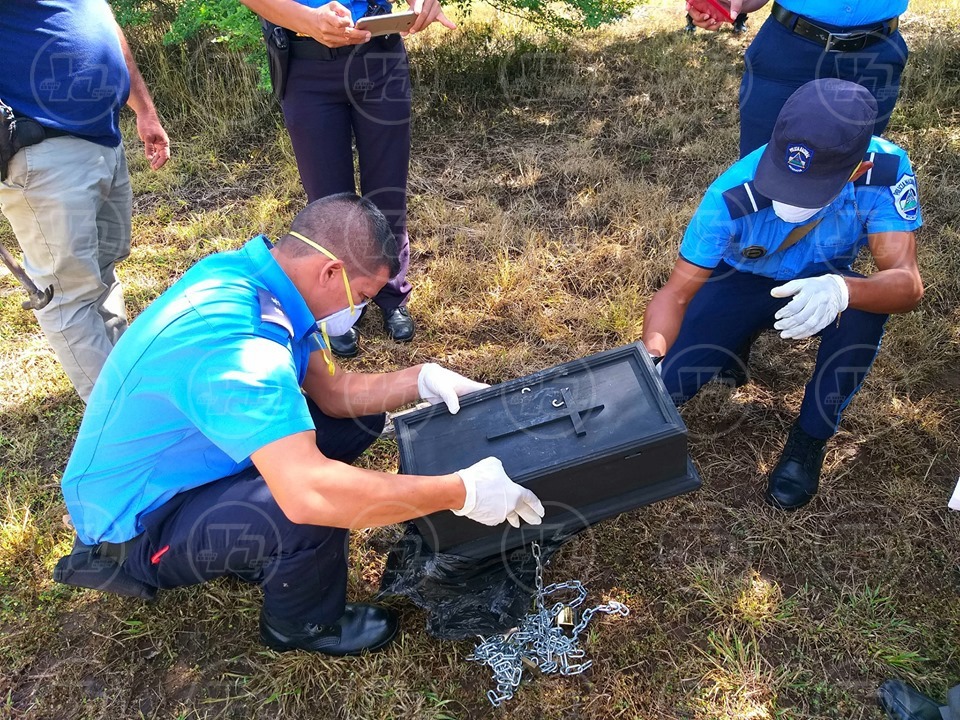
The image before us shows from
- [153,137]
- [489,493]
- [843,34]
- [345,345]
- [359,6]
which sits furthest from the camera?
[345,345]

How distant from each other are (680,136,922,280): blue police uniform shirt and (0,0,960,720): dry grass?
25.1 inches

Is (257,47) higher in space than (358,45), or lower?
lower

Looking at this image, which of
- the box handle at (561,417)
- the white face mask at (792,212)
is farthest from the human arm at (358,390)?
the white face mask at (792,212)

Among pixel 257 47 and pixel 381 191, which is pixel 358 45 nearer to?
pixel 381 191

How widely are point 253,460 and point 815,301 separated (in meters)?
1.62

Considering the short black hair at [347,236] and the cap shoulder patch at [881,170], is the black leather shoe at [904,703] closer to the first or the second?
the cap shoulder patch at [881,170]

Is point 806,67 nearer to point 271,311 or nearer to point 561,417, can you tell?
point 561,417

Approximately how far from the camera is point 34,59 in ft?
6.97

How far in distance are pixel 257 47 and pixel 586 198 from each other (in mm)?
2342

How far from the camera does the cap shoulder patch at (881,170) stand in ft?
6.96

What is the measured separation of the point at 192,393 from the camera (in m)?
1.52

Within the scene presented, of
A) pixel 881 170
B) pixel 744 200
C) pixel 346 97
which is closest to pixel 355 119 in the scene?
pixel 346 97

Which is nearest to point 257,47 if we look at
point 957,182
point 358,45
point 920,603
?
point 358,45

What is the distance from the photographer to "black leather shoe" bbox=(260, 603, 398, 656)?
1.93m
